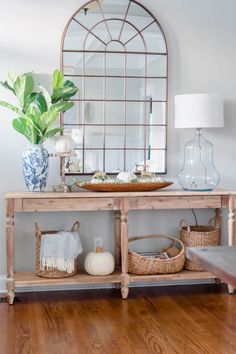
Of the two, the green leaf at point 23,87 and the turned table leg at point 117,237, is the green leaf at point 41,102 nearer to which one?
the green leaf at point 23,87

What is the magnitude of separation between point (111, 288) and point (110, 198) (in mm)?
834

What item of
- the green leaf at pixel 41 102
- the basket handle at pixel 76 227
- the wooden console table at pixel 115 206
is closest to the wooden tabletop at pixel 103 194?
the wooden console table at pixel 115 206

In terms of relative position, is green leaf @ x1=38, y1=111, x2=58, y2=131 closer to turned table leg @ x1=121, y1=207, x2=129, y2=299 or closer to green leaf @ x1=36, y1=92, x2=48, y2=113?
green leaf @ x1=36, y1=92, x2=48, y2=113

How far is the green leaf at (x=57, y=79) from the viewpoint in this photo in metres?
Result: 4.02

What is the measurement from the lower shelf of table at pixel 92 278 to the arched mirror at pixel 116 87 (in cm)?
83

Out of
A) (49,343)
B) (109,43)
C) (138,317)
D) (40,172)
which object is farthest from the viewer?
(109,43)

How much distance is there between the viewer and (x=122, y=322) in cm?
355

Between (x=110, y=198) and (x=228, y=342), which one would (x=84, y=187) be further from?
(x=228, y=342)

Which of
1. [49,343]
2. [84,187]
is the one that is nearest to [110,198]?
[84,187]

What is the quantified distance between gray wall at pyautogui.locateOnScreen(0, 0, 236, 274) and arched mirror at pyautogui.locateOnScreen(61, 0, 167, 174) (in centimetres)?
9

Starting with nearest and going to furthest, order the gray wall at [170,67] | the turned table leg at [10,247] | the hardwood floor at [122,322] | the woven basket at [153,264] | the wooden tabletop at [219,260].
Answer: the wooden tabletop at [219,260], the hardwood floor at [122,322], the turned table leg at [10,247], the woven basket at [153,264], the gray wall at [170,67]

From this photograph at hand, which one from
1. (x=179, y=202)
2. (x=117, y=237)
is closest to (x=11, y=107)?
(x=117, y=237)

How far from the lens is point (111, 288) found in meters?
4.42

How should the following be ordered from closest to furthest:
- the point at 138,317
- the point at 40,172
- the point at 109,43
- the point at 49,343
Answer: the point at 49,343 < the point at 138,317 < the point at 40,172 < the point at 109,43
